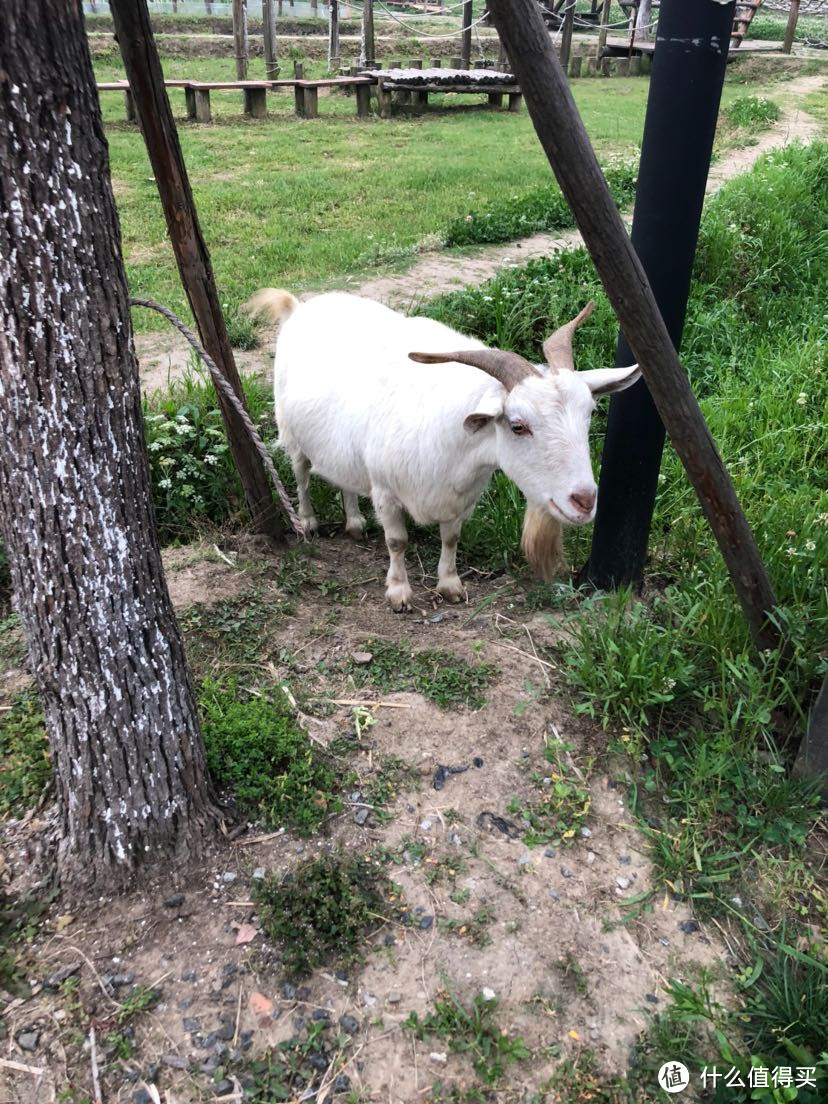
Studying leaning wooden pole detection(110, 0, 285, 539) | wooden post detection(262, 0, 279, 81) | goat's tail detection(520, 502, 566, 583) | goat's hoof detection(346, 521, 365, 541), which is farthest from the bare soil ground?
wooden post detection(262, 0, 279, 81)

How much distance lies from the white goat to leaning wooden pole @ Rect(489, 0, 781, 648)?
427mm

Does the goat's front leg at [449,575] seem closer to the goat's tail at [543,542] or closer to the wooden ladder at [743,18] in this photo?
the goat's tail at [543,542]

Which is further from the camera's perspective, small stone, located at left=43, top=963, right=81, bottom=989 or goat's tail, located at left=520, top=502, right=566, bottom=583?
goat's tail, located at left=520, top=502, right=566, bottom=583

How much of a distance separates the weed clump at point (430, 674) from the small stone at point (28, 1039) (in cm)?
150

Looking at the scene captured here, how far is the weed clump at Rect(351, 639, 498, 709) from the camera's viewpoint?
9.80 ft

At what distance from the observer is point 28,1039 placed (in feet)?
6.46

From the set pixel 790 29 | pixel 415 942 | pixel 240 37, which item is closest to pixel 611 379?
pixel 415 942

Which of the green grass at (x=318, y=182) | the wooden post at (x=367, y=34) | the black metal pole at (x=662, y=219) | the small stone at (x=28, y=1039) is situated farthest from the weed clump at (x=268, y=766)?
the wooden post at (x=367, y=34)

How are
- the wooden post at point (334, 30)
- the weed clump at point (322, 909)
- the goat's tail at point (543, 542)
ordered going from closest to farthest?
the weed clump at point (322, 909)
the goat's tail at point (543, 542)
the wooden post at point (334, 30)

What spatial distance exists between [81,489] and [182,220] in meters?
1.54

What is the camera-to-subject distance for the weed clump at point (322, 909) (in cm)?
217

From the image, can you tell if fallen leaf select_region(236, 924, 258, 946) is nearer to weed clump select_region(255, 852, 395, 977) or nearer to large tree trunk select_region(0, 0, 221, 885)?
weed clump select_region(255, 852, 395, 977)

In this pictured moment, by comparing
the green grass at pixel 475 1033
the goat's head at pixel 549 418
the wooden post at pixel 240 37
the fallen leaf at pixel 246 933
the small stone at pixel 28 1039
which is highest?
the wooden post at pixel 240 37

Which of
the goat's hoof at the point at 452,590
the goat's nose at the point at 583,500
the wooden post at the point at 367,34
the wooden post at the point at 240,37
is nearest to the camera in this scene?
the goat's nose at the point at 583,500
